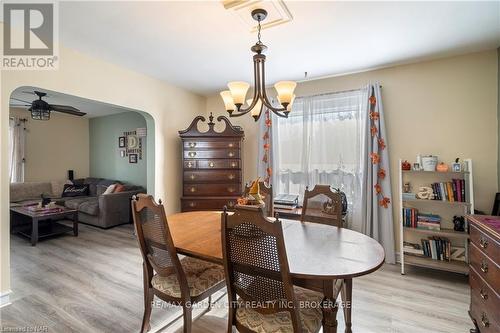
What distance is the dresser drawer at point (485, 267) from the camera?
4.82 feet

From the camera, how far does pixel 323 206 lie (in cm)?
223

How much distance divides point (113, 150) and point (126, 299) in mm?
4981

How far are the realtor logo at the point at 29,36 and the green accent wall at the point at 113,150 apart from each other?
3272mm

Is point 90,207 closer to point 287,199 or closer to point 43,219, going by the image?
point 43,219

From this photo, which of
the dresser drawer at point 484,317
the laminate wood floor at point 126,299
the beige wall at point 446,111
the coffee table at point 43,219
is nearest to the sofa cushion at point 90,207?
the coffee table at point 43,219

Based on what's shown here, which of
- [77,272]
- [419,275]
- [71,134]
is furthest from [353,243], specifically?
[71,134]

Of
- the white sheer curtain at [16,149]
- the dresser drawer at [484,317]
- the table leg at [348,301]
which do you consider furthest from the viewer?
the white sheer curtain at [16,149]

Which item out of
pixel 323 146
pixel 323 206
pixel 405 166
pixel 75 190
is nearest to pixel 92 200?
pixel 75 190

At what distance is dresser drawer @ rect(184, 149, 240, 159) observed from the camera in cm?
380

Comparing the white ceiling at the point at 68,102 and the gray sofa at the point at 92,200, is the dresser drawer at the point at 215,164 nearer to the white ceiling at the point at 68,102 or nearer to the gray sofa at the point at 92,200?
the white ceiling at the point at 68,102

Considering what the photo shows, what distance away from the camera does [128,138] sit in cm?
609

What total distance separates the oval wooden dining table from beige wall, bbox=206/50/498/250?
1.90m

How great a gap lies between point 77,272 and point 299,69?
3.69m

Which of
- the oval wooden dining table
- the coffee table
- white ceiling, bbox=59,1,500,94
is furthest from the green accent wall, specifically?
the oval wooden dining table
